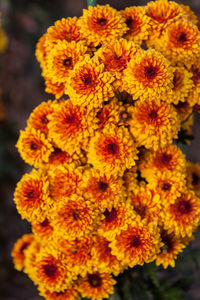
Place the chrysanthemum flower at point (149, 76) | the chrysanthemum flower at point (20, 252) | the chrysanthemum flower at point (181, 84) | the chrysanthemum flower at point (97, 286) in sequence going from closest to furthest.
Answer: the chrysanthemum flower at point (149, 76) < the chrysanthemum flower at point (181, 84) < the chrysanthemum flower at point (97, 286) < the chrysanthemum flower at point (20, 252)

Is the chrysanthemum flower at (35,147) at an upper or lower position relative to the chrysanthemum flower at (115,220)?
upper

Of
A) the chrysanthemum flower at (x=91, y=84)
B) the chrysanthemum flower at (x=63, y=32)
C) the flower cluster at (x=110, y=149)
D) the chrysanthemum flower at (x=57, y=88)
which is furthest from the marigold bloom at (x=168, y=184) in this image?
the chrysanthemum flower at (x=63, y=32)

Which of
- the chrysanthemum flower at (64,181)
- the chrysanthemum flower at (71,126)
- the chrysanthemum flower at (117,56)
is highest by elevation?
the chrysanthemum flower at (117,56)

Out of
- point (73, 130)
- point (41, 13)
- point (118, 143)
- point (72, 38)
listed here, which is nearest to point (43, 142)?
point (73, 130)

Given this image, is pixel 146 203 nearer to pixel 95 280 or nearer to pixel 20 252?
pixel 95 280

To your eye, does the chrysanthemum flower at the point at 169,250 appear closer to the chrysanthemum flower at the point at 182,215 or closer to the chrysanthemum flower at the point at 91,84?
the chrysanthemum flower at the point at 182,215

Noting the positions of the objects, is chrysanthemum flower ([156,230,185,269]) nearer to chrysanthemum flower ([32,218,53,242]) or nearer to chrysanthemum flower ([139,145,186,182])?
chrysanthemum flower ([139,145,186,182])
